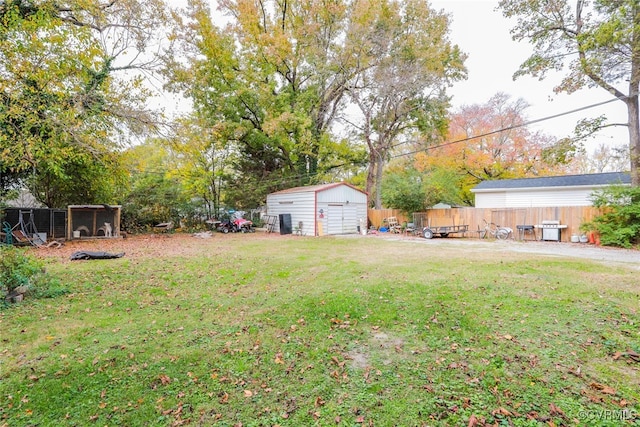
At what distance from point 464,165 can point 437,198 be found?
324 inches

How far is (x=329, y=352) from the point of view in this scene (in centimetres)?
311

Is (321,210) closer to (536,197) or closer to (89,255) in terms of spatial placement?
(89,255)

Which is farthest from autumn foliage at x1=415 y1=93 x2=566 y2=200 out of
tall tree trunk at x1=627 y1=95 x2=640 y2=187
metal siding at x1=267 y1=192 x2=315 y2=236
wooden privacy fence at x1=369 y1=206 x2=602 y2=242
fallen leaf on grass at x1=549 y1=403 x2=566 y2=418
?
fallen leaf on grass at x1=549 y1=403 x2=566 y2=418

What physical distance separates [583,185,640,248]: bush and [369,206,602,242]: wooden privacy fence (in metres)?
0.55

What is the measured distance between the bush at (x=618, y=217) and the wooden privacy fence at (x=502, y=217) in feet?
1.82

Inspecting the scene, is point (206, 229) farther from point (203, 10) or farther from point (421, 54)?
point (421, 54)

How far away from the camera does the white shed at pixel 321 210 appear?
15.3 m

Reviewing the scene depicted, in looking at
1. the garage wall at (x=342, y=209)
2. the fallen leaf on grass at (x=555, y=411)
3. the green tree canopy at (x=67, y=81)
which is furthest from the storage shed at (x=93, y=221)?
the fallen leaf on grass at (x=555, y=411)

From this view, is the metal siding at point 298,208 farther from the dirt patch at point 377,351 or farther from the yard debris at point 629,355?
the yard debris at point 629,355

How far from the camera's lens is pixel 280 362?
294 cm

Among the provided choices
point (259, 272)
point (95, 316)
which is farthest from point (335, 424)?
point (259, 272)

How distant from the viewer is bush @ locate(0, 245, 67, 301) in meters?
4.41

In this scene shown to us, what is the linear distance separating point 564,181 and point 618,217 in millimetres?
6751

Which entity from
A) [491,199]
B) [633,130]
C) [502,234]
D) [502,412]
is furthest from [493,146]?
[502,412]
